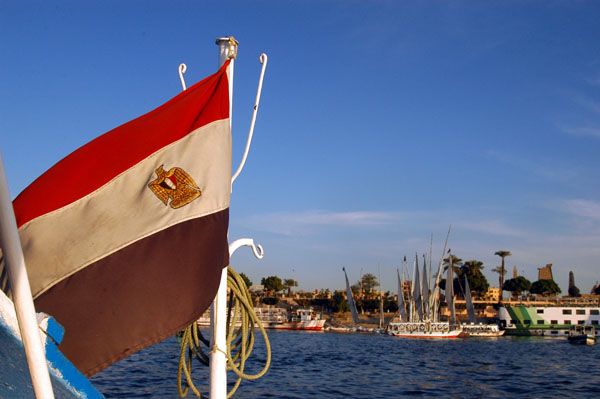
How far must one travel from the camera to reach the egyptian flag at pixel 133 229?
3420 mm

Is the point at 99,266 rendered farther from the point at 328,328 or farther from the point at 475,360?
the point at 328,328

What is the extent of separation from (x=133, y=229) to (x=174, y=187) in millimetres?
479

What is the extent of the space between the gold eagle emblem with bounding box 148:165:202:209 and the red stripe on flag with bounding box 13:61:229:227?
0.89ft

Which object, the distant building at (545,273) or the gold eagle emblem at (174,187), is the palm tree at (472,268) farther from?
the gold eagle emblem at (174,187)

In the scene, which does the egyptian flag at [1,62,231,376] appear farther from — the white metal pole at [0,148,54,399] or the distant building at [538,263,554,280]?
the distant building at [538,263,554,280]

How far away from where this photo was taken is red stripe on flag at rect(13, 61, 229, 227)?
4.07m

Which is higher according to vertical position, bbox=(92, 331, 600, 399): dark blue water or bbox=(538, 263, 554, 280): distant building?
bbox=(538, 263, 554, 280): distant building

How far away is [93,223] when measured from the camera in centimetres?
379

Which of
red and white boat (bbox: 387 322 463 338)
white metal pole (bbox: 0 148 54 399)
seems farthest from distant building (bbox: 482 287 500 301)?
white metal pole (bbox: 0 148 54 399)

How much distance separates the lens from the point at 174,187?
4047 millimetres

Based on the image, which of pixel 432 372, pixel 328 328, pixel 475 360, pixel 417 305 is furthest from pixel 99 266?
pixel 328 328

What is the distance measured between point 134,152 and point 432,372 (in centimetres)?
3520

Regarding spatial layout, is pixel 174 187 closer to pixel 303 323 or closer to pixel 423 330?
pixel 423 330

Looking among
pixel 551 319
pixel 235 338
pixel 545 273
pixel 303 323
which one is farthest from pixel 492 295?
pixel 235 338
